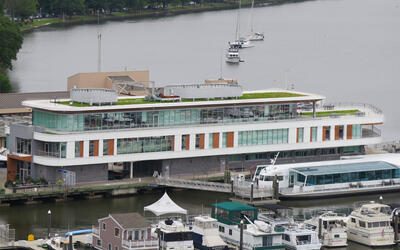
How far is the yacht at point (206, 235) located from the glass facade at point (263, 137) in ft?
49.2

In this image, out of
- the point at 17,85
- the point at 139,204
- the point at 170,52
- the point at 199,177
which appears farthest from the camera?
the point at 170,52

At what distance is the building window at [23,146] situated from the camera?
202ft

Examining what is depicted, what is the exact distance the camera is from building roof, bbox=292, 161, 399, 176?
62.3 meters

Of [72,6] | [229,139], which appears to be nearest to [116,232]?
[229,139]

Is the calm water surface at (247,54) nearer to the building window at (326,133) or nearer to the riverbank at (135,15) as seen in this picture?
the riverbank at (135,15)

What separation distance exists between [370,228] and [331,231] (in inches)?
72.7

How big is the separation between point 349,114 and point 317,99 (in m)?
2.55

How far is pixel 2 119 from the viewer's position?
69375 mm

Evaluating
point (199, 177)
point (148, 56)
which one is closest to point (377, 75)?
point (148, 56)

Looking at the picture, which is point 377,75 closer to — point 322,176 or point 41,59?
point 41,59

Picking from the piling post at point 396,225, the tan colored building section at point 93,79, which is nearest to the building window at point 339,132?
the tan colored building section at point 93,79

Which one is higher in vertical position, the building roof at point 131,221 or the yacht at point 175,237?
the building roof at point 131,221

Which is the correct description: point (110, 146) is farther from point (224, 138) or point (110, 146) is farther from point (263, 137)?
point (263, 137)

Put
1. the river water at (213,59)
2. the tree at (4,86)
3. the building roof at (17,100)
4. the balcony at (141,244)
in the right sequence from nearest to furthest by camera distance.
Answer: the balcony at (141,244) → the river water at (213,59) → the building roof at (17,100) → the tree at (4,86)
